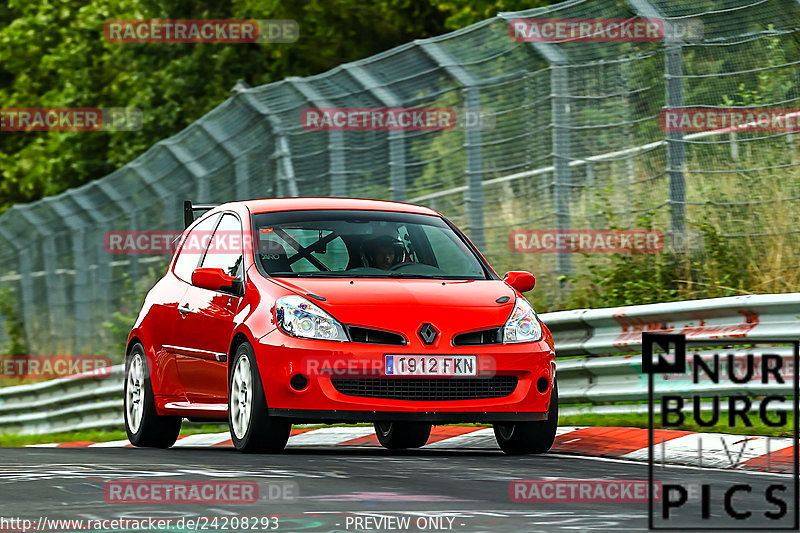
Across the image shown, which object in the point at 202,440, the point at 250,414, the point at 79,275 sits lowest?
the point at 202,440

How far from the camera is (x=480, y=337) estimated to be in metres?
9.75

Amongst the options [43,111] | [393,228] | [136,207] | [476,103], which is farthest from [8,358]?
[393,228]

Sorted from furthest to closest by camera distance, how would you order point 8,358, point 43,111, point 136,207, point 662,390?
point 43,111, point 8,358, point 136,207, point 662,390

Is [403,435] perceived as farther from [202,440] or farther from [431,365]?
[202,440]

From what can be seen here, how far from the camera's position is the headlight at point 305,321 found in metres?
9.55

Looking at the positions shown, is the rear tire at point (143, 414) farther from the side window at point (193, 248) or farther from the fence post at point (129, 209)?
the fence post at point (129, 209)

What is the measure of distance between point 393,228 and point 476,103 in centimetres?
459

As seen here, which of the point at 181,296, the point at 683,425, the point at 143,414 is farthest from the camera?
the point at 143,414

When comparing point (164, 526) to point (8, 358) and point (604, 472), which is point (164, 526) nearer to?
point (604, 472)

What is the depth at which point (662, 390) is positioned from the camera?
11195mm

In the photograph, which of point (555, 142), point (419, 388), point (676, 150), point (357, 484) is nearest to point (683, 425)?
point (419, 388)

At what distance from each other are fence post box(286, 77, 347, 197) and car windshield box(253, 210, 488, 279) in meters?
6.15

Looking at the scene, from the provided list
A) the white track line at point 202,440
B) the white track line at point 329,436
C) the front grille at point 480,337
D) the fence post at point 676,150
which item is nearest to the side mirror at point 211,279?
the front grille at point 480,337

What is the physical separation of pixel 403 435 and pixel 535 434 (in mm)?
1643
